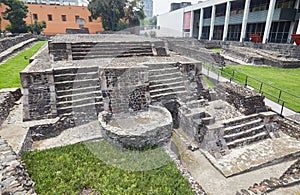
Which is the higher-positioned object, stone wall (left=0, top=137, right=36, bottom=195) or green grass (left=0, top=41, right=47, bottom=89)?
green grass (left=0, top=41, right=47, bottom=89)

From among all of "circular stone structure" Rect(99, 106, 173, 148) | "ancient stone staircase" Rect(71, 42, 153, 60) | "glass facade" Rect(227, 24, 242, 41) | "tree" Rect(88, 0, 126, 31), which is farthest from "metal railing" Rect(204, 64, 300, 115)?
"tree" Rect(88, 0, 126, 31)

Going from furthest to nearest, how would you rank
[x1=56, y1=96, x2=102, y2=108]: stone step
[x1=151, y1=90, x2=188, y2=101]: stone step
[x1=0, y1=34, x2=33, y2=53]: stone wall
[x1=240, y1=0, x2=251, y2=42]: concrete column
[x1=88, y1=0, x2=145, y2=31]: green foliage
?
[x1=88, y1=0, x2=145, y2=31]: green foliage
[x1=240, y1=0, x2=251, y2=42]: concrete column
[x1=0, y1=34, x2=33, y2=53]: stone wall
[x1=151, y1=90, x2=188, y2=101]: stone step
[x1=56, y1=96, x2=102, y2=108]: stone step

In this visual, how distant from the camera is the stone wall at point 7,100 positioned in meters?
6.89

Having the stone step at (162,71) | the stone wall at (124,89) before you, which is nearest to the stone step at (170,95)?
the stone wall at (124,89)

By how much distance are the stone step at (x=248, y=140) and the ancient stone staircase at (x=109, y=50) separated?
761cm

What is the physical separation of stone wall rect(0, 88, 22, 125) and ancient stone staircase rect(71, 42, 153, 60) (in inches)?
135

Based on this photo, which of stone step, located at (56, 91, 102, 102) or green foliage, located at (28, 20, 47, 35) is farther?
green foliage, located at (28, 20, 47, 35)

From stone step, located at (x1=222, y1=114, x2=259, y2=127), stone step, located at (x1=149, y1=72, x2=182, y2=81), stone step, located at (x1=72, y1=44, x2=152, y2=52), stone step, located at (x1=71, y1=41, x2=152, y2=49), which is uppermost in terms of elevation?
stone step, located at (x1=71, y1=41, x2=152, y2=49)

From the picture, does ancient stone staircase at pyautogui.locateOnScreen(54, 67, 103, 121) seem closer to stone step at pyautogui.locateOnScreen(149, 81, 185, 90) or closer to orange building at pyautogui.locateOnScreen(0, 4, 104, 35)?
stone step at pyautogui.locateOnScreen(149, 81, 185, 90)

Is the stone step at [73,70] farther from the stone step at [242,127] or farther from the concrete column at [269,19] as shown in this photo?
the concrete column at [269,19]

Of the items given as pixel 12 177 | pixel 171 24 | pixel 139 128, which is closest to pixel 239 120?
pixel 139 128

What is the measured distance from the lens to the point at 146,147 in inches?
234

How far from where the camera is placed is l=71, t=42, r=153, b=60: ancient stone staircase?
11336 mm

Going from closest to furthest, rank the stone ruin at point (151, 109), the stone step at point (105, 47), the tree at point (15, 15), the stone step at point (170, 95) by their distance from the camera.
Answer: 1. the stone ruin at point (151, 109)
2. the stone step at point (170, 95)
3. the stone step at point (105, 47)
4. the tree at point (15, 15)
